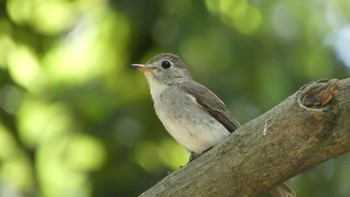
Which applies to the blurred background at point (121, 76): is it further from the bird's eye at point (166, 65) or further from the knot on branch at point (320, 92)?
the knot on branch at point (320, 92)

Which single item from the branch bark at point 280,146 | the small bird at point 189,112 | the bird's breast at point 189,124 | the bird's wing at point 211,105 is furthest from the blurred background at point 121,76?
the branch bark at point 280,146

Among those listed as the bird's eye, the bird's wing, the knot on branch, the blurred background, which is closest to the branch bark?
the knot on branch

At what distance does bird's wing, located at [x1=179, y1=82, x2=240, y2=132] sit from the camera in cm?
528

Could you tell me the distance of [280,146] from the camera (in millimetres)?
3887

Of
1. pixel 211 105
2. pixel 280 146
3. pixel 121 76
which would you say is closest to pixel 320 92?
pixel 280 146

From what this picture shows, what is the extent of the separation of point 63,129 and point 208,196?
2.80 metres

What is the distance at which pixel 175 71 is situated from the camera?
5891 millimetres

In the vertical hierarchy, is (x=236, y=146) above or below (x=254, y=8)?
below

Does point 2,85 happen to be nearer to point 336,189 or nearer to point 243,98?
point 243,98

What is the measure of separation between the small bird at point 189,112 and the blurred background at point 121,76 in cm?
55

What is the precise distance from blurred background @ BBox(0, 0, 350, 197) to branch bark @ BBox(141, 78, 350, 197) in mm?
2167

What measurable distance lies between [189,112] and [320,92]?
1566 mm

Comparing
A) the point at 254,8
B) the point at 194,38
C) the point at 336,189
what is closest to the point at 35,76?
the point at 194,38

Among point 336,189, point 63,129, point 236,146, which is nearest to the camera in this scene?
point 236,146
